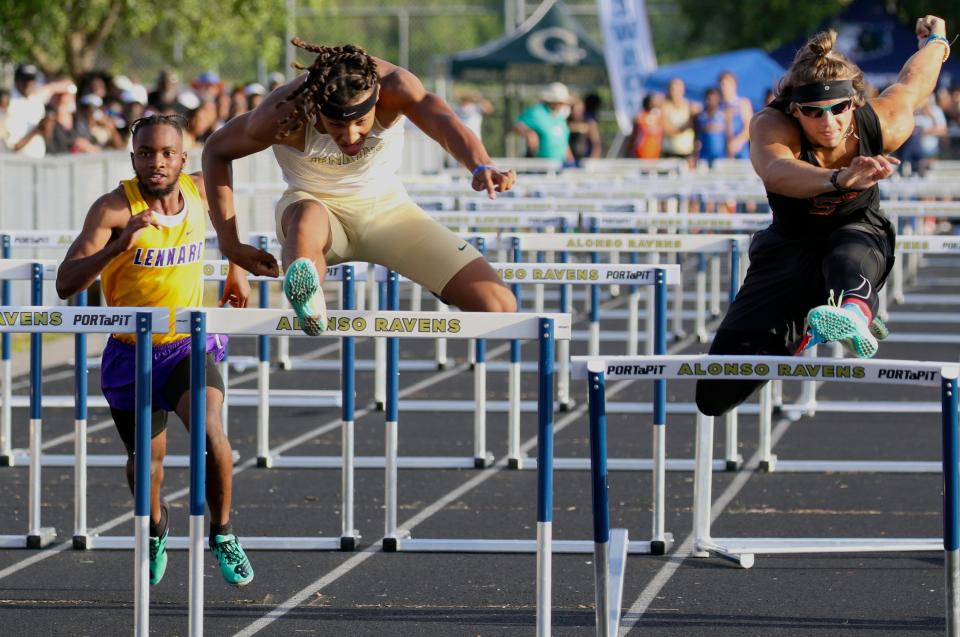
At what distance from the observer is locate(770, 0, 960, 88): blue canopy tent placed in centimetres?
3092

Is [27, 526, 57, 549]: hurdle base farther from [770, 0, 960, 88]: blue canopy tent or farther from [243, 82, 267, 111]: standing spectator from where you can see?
[770, 0, 960, 88]: blue canopy tent

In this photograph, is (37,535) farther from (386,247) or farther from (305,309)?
(305,309)

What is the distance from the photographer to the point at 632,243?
897cm

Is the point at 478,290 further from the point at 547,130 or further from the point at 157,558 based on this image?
the point at 547,130

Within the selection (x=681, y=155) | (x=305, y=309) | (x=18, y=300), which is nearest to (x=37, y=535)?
(x=305, y=309)

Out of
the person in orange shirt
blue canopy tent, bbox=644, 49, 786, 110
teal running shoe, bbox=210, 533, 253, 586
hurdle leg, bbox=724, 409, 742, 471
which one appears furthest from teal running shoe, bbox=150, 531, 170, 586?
blue canopy tent, bbox=644, 49, 786, 110

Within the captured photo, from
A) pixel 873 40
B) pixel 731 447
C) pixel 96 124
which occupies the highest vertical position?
pixel 873 40

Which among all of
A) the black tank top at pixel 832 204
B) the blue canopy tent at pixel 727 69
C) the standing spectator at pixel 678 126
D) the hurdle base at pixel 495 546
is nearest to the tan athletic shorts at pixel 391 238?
the black tank top at pixel 832 204

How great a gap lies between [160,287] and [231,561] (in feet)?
3.55

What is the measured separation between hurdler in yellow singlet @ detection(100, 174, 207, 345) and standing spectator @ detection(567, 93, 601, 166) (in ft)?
63.8

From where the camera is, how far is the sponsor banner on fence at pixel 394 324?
562 centimetres

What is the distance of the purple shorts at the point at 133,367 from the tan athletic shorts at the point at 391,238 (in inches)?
21.9

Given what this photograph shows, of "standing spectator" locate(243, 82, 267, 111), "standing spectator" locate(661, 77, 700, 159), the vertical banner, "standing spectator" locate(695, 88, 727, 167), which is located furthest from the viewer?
the vertical banner

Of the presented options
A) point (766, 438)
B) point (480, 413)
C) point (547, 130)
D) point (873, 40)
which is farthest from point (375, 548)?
point (873, 40)
